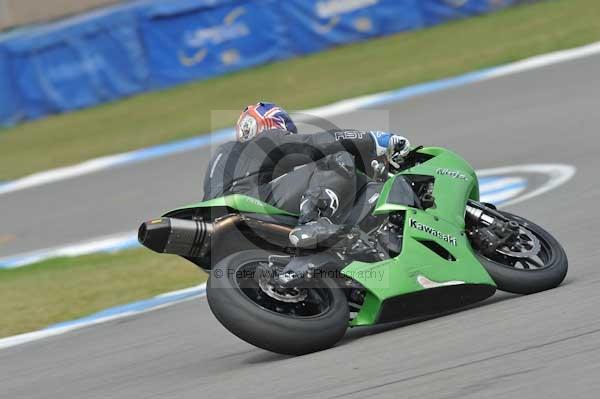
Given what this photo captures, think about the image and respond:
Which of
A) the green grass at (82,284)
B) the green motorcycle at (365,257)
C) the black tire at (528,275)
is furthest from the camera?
the green grass at (82,284)

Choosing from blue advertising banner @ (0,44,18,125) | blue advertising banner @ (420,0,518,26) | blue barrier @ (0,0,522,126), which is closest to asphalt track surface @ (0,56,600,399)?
blue advertising banner @ (420,0,518,26)

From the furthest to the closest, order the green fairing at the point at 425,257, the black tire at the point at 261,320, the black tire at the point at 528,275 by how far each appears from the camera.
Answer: the black tire at the point at 528,275 < the green fairing at the point at 425,257 < the black tire at the point at 261,320

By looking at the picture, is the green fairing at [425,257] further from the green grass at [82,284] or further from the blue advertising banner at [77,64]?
the blue advertising banner at [77,64]

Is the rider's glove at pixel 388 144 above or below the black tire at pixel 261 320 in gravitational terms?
above

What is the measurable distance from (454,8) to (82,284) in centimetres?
1112

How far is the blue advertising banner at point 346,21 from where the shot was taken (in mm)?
18000

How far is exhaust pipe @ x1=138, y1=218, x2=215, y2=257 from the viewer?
195 inches

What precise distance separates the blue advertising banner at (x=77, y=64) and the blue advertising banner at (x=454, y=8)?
486 cm

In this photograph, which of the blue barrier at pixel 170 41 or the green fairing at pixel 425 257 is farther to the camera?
the blue barrier at pixel 170 41

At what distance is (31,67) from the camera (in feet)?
57.6

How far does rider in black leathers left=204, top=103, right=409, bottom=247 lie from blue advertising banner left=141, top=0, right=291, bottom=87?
12306 millimetres

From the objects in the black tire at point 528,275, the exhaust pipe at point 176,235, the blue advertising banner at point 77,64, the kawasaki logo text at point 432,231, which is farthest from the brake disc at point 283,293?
the blue advertising banner at point 77,64

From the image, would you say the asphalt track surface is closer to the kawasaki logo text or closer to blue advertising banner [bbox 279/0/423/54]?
the kawasaki logo text

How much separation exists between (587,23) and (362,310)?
36.8 feet
